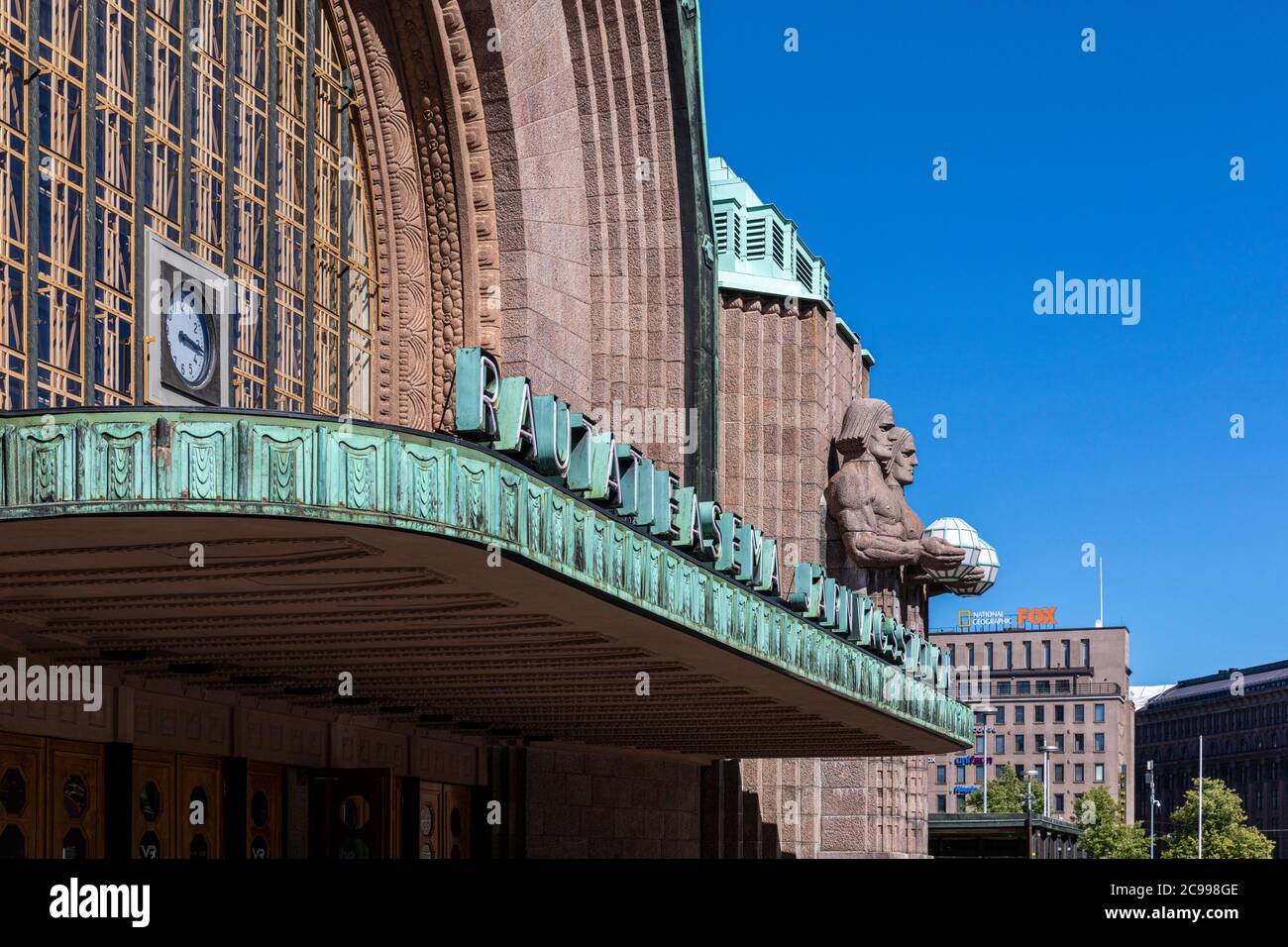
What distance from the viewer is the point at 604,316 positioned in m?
33.2

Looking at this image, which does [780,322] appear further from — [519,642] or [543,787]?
[519,642]

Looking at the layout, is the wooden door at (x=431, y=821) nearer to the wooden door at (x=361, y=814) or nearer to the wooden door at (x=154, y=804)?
the wooden door at (x=361, y=814)

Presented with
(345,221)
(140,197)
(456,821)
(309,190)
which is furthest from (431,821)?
(140,197)

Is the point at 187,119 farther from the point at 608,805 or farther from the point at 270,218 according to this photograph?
the point at 608,805

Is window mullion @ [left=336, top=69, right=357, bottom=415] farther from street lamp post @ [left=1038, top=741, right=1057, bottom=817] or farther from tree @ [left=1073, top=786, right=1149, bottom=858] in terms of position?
tree @ [left=1073, top=786, right=1149, bottom=858]

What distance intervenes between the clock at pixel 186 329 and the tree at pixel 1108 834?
317 feet

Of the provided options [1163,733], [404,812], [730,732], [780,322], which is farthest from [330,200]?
[1163,733]

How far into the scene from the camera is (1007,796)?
141 meters

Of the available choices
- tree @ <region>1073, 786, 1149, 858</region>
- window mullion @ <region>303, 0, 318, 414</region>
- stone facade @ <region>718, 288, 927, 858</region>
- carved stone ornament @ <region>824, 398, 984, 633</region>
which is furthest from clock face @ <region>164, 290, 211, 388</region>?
tree @ <region>1073, 786, 1149, 858</region>

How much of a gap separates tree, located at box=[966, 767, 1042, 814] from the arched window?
117 metres

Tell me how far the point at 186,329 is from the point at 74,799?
5728mm

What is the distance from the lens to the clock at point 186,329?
2267 cm

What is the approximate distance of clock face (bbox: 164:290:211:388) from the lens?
75.6 ft
